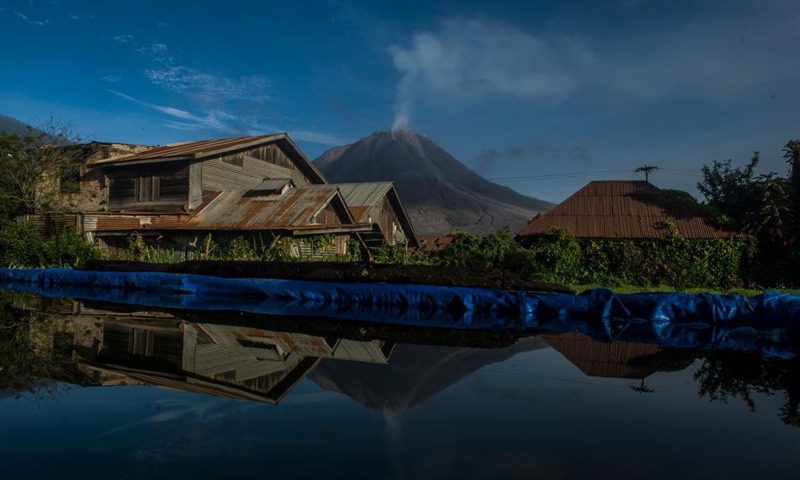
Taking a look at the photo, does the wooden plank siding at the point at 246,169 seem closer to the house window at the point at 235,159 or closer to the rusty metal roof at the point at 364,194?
the house window at the point at 235,159

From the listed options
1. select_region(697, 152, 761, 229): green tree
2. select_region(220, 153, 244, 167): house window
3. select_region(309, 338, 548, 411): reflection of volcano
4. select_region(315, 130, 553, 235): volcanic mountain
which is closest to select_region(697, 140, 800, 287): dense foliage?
select_region(697, 152, 761, 229): green tree

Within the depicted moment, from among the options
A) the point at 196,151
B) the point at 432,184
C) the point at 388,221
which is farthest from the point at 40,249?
the point at 432,184

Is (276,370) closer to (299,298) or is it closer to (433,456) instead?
(433,456)

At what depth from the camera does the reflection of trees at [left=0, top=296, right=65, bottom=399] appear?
620 centimetres

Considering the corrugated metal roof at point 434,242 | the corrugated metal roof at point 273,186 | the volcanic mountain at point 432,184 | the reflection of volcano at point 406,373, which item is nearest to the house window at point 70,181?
the corrugated metal roof at point 273,186

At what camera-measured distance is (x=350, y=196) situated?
105ft

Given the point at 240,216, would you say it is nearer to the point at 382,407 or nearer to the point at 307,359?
the point at 307,359

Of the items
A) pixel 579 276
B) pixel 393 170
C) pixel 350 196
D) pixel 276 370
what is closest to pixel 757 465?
pixel 276 370

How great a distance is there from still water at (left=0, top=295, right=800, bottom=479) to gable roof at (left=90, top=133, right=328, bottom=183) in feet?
56.7

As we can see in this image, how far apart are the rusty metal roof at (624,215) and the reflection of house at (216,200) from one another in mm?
9198

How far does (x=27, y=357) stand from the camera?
7.58 meters

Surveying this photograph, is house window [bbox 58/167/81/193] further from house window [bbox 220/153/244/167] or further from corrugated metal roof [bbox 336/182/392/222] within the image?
corrugated metal roof [bbox 336/182/392/222]

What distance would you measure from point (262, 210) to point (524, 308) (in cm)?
1470

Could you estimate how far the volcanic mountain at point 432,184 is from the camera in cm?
10594
